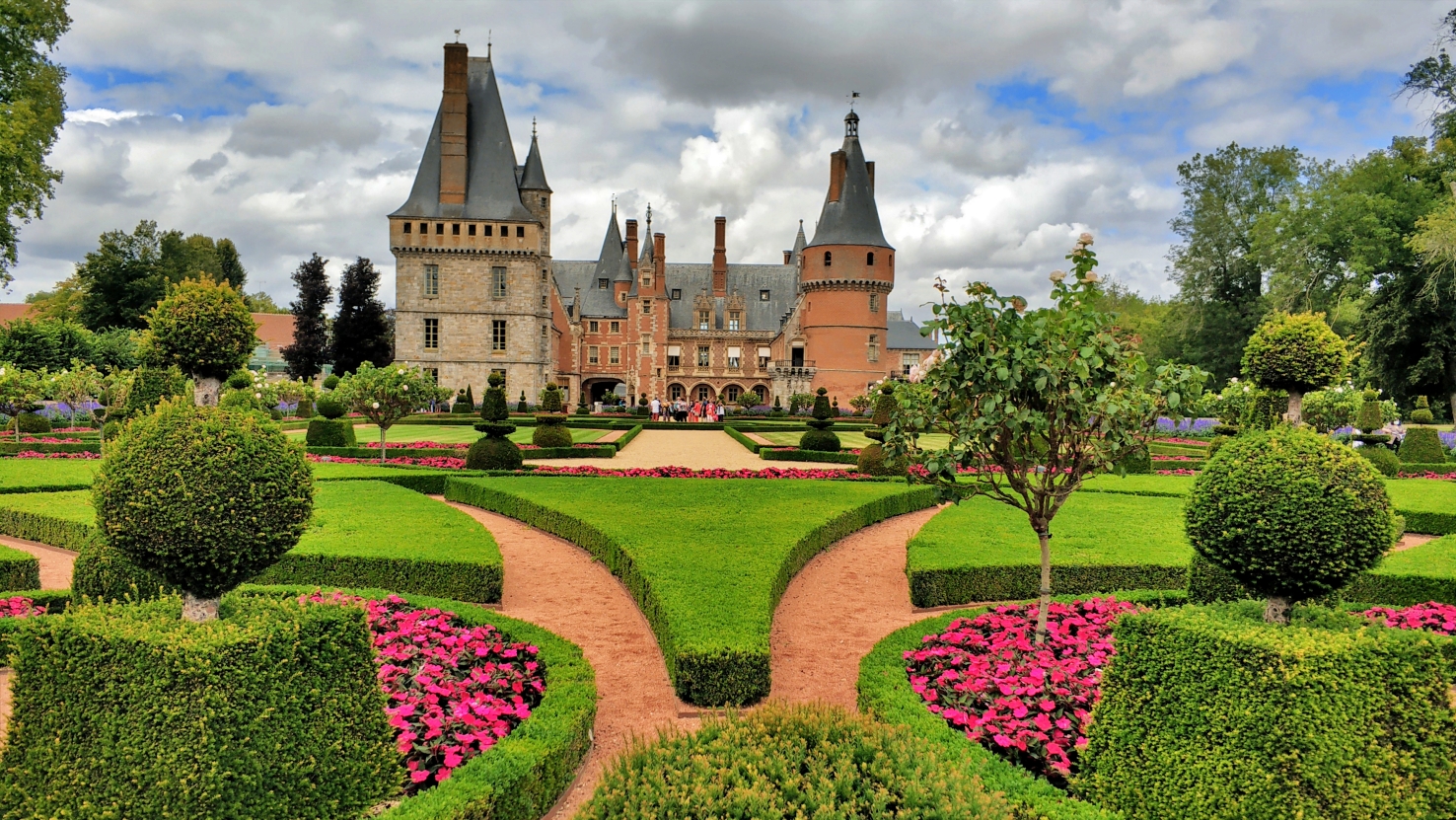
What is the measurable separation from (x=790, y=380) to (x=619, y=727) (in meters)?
43.0

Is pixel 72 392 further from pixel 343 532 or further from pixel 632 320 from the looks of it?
pixel 632 320

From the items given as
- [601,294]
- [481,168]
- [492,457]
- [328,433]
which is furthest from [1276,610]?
[601,294]

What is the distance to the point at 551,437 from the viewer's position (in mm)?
19734

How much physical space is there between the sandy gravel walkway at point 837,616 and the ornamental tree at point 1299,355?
500 cm

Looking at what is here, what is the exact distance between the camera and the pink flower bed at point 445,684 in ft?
13.0

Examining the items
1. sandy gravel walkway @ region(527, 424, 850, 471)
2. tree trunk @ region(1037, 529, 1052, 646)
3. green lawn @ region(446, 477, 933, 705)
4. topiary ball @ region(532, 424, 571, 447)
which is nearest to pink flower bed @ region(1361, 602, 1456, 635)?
tree trunk @ region(1037, 529, 1052, 646)

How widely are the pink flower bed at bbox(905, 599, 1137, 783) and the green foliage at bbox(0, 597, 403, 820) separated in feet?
10.5

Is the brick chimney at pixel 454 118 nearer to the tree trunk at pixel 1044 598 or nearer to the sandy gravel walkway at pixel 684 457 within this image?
the sandy gravel walkway at pixel 684 457

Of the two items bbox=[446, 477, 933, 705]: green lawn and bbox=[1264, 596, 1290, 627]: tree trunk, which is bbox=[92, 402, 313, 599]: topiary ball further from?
bbox=[1264, 596, 1290, 627]: tree trunk

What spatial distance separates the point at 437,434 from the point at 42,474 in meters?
12.0

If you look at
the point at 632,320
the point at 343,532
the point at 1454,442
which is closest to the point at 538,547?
the point at 343,532

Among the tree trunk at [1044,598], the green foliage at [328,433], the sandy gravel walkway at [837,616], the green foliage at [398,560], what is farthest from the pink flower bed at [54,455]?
the tree trunk at [1044,598]

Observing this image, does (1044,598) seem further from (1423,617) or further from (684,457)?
(684,457)

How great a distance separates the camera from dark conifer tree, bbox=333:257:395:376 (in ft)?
152
